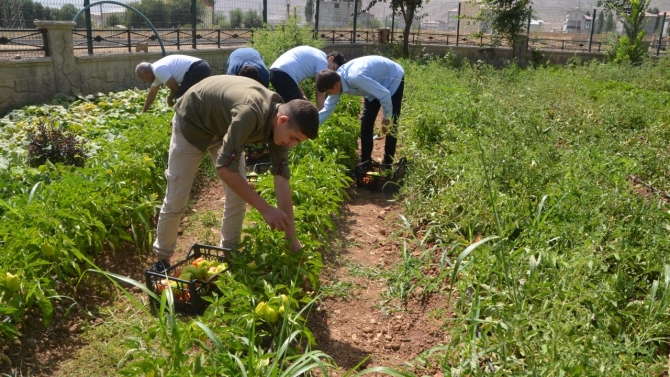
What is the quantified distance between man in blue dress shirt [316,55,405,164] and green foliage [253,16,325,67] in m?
4.43

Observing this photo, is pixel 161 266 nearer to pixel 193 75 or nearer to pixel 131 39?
pixel 193 75

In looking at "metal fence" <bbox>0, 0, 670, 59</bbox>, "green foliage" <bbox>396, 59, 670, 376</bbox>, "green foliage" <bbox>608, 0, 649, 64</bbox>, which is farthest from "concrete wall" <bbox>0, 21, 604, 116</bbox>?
"green foliage" <bbox>608, 0, 649, 64</bbox>

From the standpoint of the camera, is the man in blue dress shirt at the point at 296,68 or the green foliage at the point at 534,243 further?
the man in blue dress shirt at the point at 296,68

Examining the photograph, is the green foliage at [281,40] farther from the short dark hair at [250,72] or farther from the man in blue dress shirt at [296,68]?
the short dark hair at [250,72]

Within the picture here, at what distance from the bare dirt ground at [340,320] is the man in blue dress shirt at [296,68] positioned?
7.26ft

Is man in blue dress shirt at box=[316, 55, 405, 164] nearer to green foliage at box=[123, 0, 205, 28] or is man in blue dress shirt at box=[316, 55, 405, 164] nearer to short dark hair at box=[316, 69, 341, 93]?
short dark hair at box=[316, 69, 341, 93]

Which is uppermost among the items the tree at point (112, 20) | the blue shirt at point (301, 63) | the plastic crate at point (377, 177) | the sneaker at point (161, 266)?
the tree at point (112, 20)

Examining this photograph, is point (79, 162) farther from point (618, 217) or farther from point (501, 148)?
point (618, 217)

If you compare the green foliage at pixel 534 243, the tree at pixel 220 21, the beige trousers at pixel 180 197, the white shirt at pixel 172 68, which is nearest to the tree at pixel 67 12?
the tree at pixel 220 21

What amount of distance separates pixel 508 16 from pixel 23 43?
1556 cm

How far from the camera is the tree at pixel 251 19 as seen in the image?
16.9 m

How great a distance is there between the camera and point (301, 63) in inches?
261

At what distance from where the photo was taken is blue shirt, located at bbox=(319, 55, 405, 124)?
582 cm

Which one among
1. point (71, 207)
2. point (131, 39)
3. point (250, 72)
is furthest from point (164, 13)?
point (71, 207)
